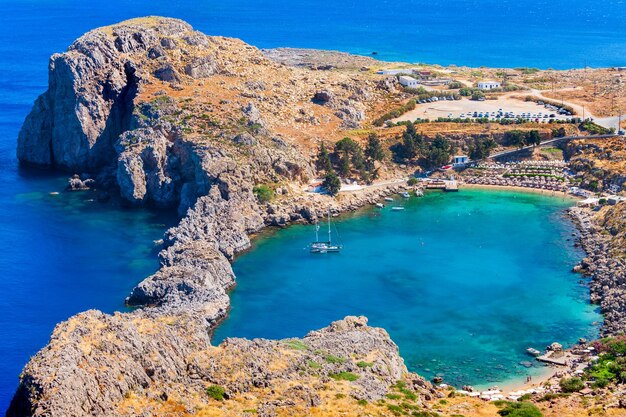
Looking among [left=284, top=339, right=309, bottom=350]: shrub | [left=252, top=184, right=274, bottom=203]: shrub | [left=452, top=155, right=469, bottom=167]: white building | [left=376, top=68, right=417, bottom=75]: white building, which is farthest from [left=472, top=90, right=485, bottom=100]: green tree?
[left=284, top=339, right=309, bottom=350]: shrub

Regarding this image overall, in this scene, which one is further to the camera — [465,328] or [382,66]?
[382,66]

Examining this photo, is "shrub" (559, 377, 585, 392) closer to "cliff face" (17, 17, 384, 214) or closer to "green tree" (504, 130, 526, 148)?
"cliff face" (17, 17, 384, 214)

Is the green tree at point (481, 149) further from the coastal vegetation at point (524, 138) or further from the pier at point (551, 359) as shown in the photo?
the pier at point (551, 359)

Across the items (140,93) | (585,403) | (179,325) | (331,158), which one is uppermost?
(140,93)

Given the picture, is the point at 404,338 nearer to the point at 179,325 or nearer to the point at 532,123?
the point at 179,325

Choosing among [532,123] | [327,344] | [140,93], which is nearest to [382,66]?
[532,123]

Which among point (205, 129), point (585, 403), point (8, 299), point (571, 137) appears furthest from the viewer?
point (571, 137)
